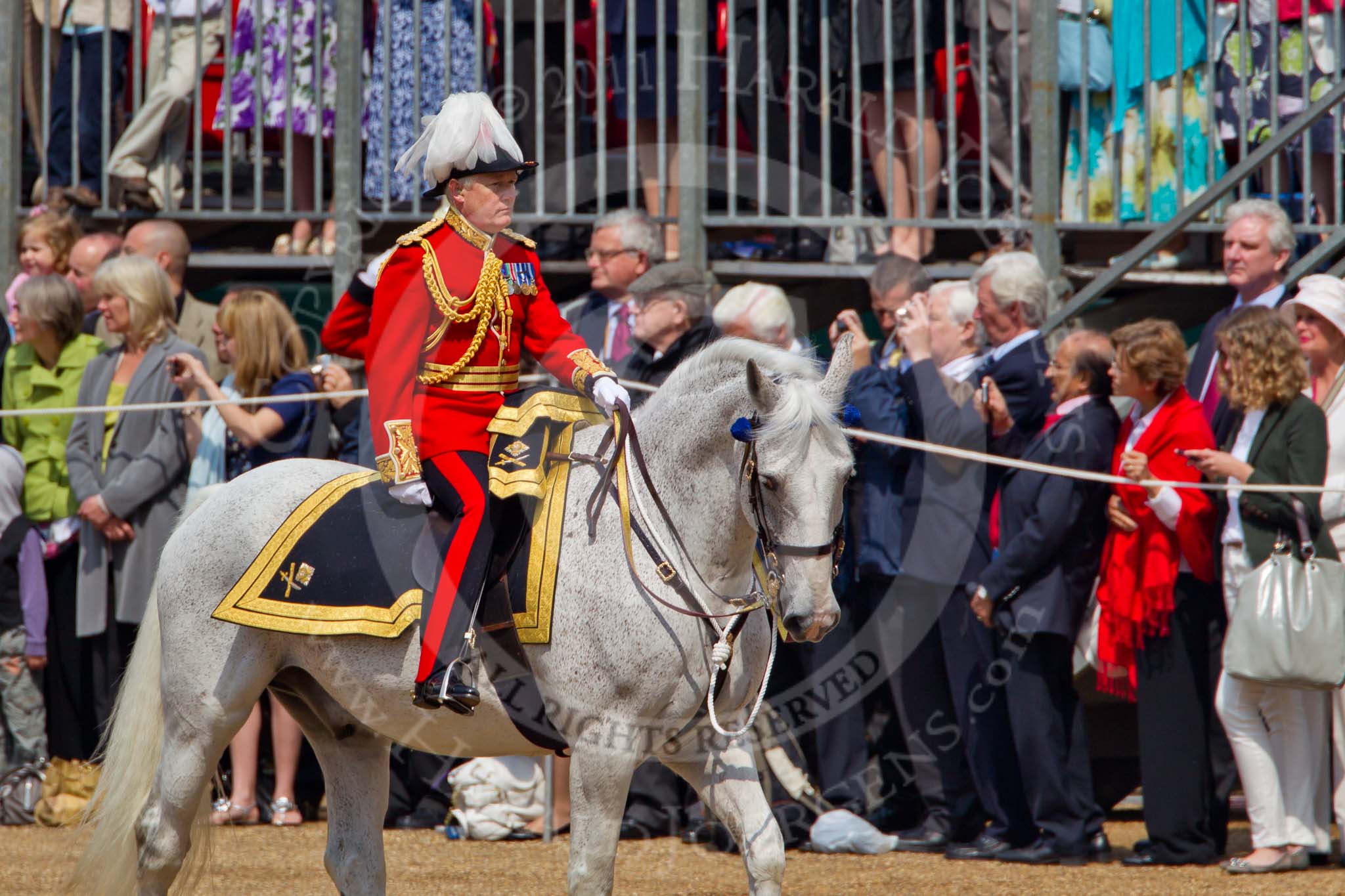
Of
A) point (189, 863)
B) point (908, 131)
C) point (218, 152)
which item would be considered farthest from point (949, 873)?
point (218, 152)

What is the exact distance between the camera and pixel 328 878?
22.2 feet

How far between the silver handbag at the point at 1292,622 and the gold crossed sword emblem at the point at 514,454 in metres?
2.84

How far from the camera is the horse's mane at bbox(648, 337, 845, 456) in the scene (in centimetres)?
449

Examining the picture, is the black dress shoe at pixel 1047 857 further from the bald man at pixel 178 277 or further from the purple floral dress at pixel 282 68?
the purple floral dress at pixel 282 68

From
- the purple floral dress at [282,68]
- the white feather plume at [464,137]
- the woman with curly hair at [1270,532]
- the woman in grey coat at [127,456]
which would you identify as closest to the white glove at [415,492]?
the white feather plume at [464,137]

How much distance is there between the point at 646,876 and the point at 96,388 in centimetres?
328

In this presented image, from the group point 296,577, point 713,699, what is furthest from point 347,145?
point 713,699

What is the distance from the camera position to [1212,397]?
282 inches

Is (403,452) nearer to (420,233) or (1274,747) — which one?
(420,233)

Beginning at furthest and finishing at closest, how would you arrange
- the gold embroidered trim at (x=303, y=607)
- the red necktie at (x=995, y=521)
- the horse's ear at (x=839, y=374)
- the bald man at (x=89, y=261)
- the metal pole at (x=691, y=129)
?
the bald man at (x=89, y=261), the metal pole at (x=691, y=129), the red necktie at (x=995, y=521), the gold embroidered trim at (x=303, y=607), the horse's ear at (x=839, y=374)

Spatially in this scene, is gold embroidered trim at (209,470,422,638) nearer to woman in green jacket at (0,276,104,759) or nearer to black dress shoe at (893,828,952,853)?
black dress shoe at (893,828,952,853)

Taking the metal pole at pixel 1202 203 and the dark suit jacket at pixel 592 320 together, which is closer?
the metal pole at pixel 1202 203

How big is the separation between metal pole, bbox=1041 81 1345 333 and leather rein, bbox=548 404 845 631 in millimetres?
3034

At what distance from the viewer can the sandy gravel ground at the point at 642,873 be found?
21.2ft
